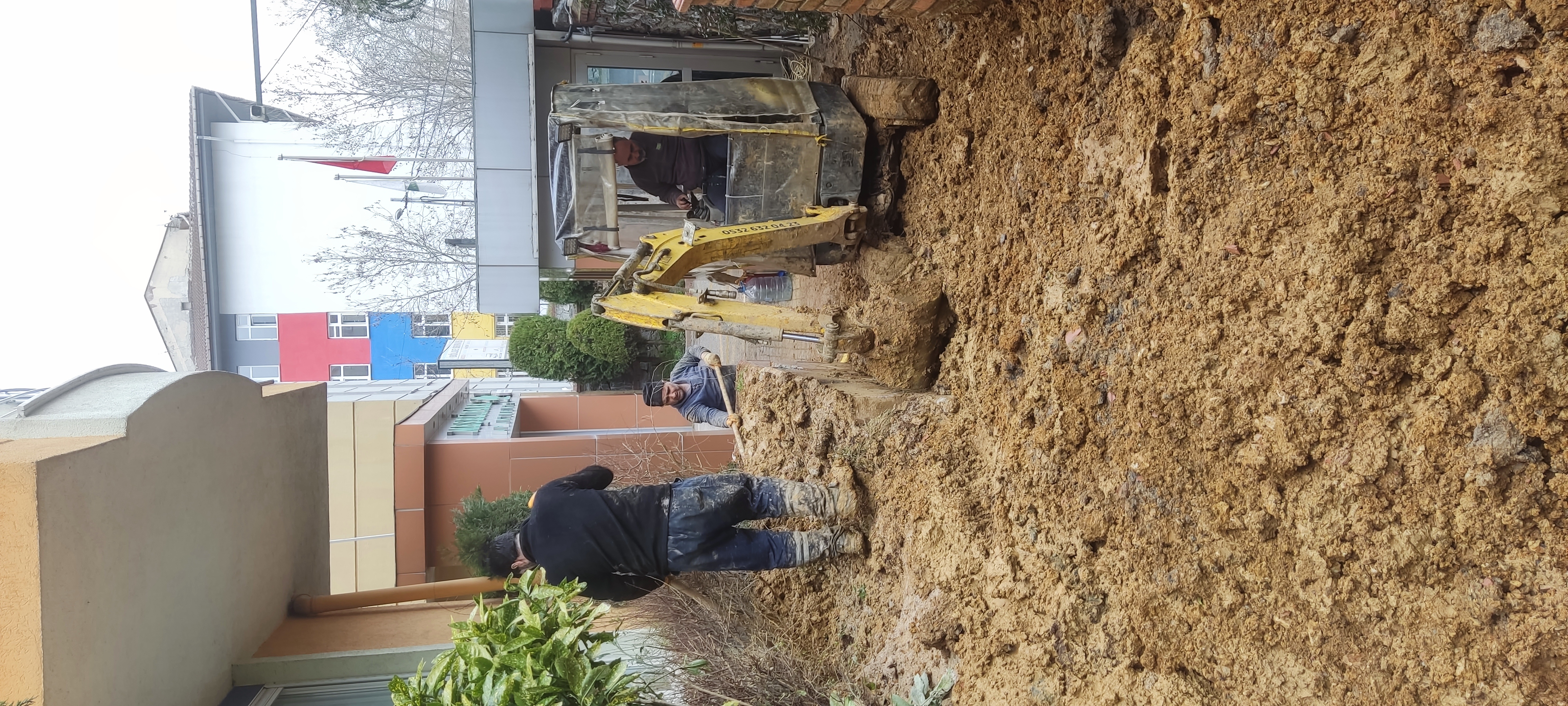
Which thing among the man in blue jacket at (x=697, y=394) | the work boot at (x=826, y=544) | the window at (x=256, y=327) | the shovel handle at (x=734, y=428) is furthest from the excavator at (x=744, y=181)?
the window at (x=256, y=327)

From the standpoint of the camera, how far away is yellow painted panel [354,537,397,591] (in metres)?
8.36

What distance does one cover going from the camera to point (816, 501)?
4.34 metres

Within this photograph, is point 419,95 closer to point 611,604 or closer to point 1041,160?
point 611,604

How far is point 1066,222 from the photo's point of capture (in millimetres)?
3129

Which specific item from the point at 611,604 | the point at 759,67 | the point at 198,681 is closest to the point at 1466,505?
the point at 611,604

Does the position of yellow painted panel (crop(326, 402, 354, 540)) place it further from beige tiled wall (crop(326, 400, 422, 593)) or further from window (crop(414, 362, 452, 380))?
window (crop(414, 362, 452, 380))

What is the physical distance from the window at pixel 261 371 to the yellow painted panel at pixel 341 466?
→ 16555mm

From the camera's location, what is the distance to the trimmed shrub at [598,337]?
13516mm

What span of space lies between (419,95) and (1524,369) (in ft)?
42.9

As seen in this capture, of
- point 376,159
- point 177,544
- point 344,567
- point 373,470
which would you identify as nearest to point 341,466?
point 373,470

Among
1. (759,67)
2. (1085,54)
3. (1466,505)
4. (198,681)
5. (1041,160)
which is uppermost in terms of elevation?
(759,67)

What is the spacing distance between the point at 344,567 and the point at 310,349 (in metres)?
17.7

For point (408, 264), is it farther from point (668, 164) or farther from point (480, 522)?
point (668, 164)

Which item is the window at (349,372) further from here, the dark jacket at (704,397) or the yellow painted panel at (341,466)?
the dark jacket at (704,397)
